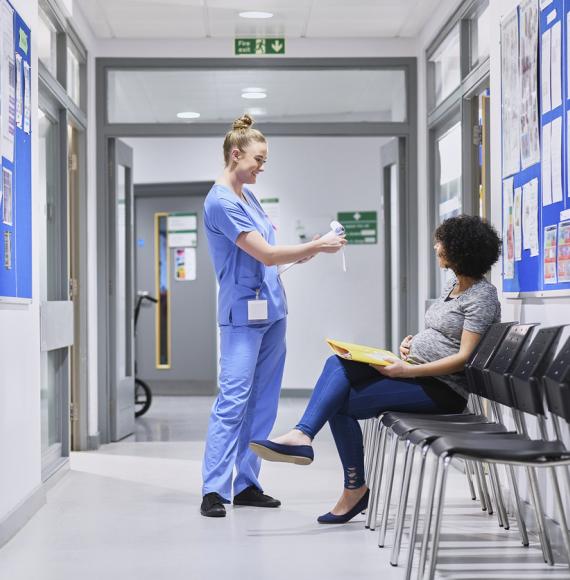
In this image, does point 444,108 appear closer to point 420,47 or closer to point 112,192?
point 420,47

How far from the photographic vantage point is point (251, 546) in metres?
3.30

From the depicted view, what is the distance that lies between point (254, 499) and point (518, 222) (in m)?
1.56

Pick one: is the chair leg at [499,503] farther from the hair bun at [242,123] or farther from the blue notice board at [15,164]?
the blue notice board at [15,164]

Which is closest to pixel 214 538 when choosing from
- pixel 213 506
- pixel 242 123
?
pixel 213 506

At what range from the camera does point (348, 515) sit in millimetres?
3639

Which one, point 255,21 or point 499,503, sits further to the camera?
point 255,21

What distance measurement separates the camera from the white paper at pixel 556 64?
3.16 metres

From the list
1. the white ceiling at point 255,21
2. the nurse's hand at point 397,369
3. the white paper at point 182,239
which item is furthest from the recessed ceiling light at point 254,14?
the white paper at point 182,239

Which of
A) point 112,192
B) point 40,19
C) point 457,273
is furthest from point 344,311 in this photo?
point 457,273

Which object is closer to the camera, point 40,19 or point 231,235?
point 231,235

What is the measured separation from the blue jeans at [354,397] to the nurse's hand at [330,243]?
1.49 feet

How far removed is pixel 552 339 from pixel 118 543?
5.46 feet

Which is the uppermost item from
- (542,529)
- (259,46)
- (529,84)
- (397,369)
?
(259,46)

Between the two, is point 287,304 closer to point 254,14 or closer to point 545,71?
point 254,14
